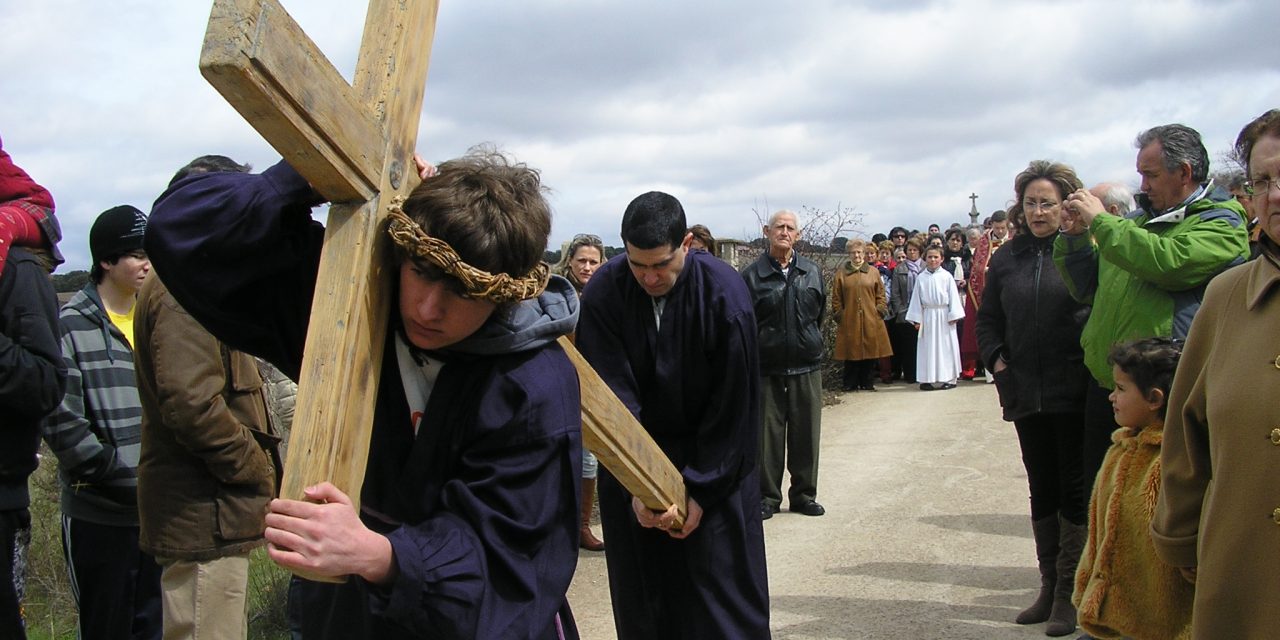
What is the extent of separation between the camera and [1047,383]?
524 centimetres

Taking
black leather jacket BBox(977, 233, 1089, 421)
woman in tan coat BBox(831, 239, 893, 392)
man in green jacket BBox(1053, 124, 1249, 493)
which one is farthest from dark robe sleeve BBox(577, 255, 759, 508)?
woman in tan coat BBox(831, 239, 893, 392)

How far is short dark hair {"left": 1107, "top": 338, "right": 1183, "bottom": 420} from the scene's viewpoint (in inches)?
161

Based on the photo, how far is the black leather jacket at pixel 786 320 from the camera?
8078 mm

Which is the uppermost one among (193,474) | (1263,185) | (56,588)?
(1263,185)

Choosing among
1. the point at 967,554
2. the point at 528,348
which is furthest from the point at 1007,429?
the point at 528,348

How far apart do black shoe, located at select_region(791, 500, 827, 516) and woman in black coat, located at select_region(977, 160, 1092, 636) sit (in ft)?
8.40

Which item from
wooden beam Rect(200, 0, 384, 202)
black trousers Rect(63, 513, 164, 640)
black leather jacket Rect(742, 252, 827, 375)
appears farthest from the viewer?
black leather jacket Rect(742, 252, 827, 375)

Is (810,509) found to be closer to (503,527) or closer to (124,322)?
(124,322)

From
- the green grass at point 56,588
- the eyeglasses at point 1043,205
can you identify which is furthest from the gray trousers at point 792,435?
the green grass at point 56,588

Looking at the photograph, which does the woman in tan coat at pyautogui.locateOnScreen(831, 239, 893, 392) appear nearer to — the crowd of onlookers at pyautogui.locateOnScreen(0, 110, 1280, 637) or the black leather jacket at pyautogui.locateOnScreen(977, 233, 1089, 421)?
the crowd of onlookers at pyautogui.locateOnScreen(0, 110, 1280, 637)

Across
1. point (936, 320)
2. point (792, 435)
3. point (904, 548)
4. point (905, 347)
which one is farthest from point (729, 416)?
point (905, 347)

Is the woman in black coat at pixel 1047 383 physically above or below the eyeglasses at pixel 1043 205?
below

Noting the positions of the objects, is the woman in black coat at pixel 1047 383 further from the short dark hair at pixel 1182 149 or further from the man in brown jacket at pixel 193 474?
the man in brown jacket at pixel 193 474

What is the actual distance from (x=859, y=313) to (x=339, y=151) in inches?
466
